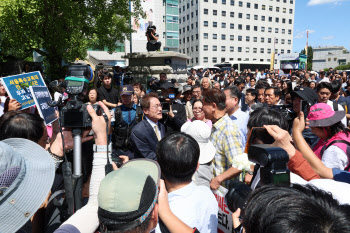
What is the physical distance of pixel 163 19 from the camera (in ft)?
174

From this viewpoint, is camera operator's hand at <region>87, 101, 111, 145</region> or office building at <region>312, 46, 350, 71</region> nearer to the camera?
camera operator's hand at <region>87, 101, 111, 145</region>

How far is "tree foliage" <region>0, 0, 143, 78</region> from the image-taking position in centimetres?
894

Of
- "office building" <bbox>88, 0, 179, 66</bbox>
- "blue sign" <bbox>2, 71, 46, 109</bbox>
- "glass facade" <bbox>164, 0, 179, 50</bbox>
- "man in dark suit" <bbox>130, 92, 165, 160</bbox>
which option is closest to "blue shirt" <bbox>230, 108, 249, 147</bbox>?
"man in dark suit" <bbox>130, 92, 165, 160</bbox>

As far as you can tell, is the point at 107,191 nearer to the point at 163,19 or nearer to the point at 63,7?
the point at 63,7

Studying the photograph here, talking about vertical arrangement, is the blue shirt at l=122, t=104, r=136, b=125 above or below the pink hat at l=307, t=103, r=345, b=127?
below

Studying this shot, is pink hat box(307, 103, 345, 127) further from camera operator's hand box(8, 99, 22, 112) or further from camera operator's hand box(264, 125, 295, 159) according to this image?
camera operator's hand box(8, 99, 22, 112)

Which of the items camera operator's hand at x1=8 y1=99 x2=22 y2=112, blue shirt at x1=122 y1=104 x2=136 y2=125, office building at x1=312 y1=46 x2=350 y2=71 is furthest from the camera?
office building at x1=312 y1=46 x2=350 y2=71

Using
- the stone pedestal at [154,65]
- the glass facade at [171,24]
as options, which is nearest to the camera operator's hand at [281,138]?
the stone pedestal at [154,65]

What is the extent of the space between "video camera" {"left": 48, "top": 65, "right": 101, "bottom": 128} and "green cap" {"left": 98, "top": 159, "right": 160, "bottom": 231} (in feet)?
2.30

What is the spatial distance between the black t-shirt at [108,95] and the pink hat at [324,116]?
17.5 feet

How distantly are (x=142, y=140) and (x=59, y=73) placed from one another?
9812 millimetres

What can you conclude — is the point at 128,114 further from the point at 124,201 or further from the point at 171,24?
the point at 171,24

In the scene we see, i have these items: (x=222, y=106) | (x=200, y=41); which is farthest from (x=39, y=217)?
(x=200, y=41)

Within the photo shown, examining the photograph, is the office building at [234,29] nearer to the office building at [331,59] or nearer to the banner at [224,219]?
the office building at [331,59]
